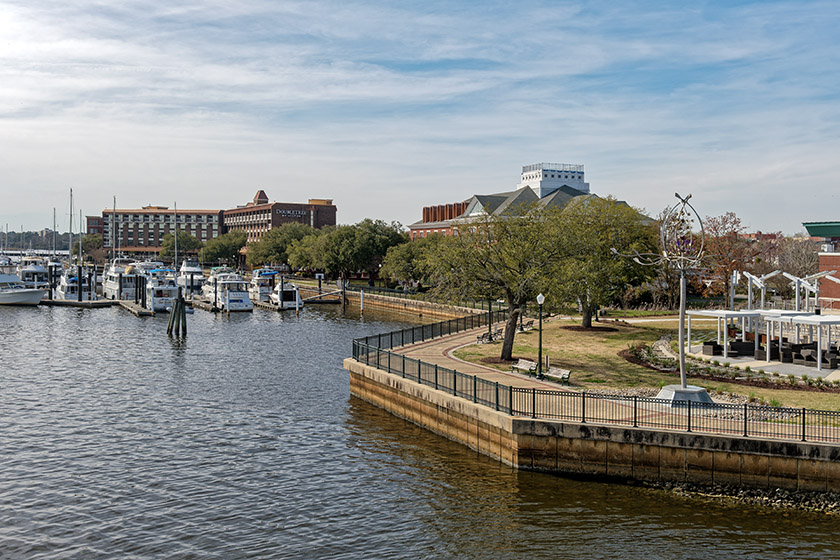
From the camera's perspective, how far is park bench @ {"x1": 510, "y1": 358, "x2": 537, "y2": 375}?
32.8 meters

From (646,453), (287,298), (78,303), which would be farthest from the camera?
(78,303)

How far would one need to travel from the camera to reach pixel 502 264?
3797 cm

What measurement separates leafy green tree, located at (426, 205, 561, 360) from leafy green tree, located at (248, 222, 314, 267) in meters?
111

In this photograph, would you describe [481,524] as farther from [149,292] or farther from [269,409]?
[149,292]

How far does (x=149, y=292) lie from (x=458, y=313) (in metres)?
36.3

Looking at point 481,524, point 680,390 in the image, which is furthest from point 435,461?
point 680,390

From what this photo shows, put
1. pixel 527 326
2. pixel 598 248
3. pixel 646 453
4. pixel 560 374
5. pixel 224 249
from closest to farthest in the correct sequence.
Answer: pixel 646 453 → pixel 560 374 → pixel 598 248 → pixel 527 326 → pixel 224 249

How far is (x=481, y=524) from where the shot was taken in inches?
819

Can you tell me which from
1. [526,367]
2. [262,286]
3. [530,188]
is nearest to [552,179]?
[530,188]

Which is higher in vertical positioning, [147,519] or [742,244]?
[742,244]

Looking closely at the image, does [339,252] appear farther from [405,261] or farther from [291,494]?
[291,494]

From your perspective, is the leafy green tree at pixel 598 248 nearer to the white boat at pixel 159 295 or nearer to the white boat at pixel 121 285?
the white boat at pixel 159 295

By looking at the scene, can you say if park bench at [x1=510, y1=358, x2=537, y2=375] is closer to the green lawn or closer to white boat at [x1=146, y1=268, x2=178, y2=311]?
the green lawn

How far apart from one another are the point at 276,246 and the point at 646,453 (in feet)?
441
